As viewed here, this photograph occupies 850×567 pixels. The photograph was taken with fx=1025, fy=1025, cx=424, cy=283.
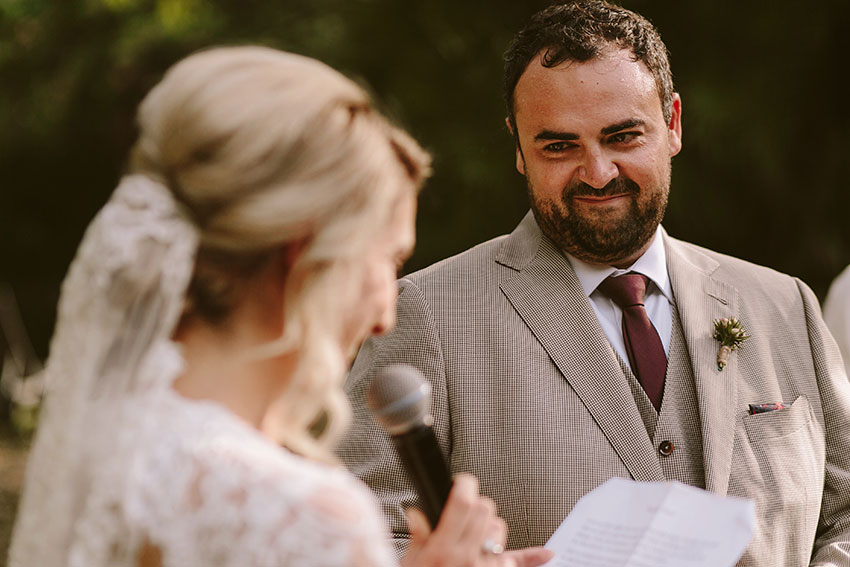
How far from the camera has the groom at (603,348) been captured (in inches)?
113

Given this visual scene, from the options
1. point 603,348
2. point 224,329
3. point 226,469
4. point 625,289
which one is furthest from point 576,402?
point 226,469

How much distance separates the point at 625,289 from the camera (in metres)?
3.09

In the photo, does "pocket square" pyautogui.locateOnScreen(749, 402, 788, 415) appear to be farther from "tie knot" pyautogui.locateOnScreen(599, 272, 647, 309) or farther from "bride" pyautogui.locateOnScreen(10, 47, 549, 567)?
"bride" pyautogui.locateOnScreen(10, 47, 549, 567)

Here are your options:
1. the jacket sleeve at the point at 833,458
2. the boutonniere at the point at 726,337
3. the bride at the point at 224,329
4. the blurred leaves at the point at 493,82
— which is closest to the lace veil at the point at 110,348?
the bride at the point at 224,329

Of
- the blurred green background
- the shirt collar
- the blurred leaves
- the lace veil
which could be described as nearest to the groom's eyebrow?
the shirt collar

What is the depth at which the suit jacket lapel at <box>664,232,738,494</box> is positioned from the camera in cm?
284

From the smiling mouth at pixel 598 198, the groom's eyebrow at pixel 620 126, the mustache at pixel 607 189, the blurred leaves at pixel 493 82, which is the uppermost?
the groom's eyebrow at pixel 620 126

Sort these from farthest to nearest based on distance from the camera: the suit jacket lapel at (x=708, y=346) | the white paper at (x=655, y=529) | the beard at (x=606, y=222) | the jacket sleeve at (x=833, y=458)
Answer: the beard at (x=606, y=222), the jacket sleeve at (x=833, y=458), the suit jacket lapel at (x=708, y=346), the white paper at (x=655, y=529)

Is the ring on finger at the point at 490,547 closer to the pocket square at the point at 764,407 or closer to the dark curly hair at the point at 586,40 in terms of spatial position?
the pocket square at the point at 764,407

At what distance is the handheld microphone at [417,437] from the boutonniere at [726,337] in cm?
132

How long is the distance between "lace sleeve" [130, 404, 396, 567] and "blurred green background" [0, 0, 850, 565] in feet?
15.6

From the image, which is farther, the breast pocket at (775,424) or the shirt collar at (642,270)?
the shirt collar at (642,270)

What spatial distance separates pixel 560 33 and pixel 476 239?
525 centimetres

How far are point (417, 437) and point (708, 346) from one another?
137 cm
